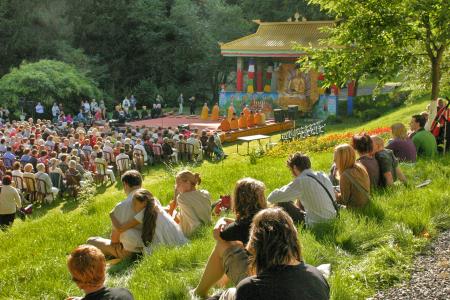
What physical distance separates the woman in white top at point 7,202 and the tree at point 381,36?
6.53 m

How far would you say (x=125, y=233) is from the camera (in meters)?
6.72

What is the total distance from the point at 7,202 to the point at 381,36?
8.11 m

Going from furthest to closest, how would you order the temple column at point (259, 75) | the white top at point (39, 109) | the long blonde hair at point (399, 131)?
the temple column at point (259, 75), the white top at point (39, 109), the long blonde hair at point (399, 131)

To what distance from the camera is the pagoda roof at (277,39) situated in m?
31.5

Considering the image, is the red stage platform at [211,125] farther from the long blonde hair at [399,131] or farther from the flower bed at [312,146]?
the long blonde hair at [399,131]

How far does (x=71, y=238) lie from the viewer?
8734 mm

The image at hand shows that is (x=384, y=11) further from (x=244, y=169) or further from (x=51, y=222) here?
(x=51, y=222)

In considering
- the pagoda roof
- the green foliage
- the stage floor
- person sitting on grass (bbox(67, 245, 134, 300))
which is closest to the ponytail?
person sitting on grass (bbox(67, 245, 134, 300))

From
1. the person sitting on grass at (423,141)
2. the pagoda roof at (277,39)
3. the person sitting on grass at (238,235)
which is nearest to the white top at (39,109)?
the pagoda roof at (277,39)

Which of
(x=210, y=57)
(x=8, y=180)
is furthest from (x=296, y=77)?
(x=8, y=180)

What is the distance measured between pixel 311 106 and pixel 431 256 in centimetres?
2643

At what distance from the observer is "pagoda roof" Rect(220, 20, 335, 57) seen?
1242 inches

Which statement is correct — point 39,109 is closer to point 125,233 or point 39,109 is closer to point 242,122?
point 242,122

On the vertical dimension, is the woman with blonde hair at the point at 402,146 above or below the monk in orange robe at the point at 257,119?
above
